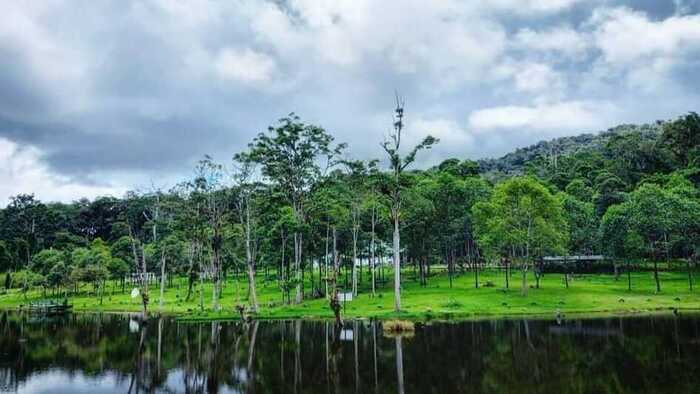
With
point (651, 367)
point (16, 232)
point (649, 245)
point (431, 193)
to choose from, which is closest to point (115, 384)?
point (651, 367)

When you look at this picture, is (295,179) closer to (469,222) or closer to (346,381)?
(469,222)

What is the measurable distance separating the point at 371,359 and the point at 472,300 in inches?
1361

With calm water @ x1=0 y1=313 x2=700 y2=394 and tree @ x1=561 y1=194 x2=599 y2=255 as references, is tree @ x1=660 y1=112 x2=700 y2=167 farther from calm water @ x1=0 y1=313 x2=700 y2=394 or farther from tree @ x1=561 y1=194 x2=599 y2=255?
calm water @ x1=0 y1=313 x2=700 y2=394

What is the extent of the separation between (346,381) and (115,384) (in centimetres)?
1071

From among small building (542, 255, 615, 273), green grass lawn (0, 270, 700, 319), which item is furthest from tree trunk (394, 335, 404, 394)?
small building (542, 255, 615, 273)

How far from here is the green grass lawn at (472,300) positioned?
52.9 m

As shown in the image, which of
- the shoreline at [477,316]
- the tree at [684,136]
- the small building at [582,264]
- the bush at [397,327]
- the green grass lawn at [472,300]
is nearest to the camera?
the bush at [397,327]

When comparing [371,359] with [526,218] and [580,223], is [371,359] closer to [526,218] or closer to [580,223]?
[526,218]

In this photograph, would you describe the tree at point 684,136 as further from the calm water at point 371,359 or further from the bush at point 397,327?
the bush at point 397,327

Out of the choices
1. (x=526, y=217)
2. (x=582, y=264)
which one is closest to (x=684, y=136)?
(x=582, y=264)

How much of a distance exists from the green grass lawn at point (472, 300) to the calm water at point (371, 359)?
842 centimetres

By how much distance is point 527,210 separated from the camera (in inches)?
2714

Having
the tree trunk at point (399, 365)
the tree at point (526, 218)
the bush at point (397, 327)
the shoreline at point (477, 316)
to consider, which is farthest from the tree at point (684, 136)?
the tree trunk at point (399, 365)

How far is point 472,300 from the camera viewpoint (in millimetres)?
59906
